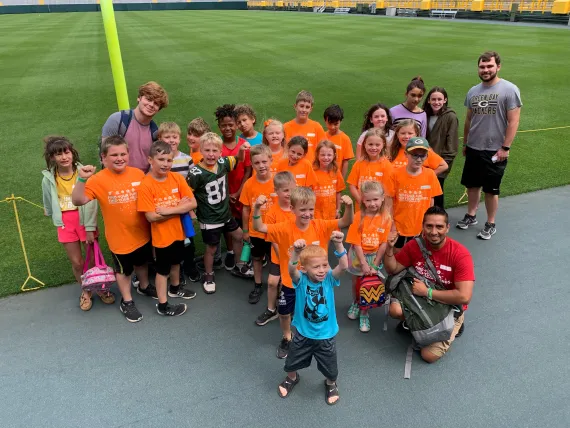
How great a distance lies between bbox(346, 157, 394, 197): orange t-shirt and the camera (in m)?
4.34

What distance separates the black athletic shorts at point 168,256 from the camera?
3.99 metres

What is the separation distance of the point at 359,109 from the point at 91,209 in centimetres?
918

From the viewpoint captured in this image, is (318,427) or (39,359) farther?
(39,359)

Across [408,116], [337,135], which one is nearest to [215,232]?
[337,135]

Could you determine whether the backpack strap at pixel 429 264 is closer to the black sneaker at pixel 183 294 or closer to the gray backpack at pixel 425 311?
the gray backpack at pixel 425 311

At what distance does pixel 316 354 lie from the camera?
3.09 metres

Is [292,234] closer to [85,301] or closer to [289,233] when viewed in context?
[289,233]

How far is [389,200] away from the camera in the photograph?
13.3 feet

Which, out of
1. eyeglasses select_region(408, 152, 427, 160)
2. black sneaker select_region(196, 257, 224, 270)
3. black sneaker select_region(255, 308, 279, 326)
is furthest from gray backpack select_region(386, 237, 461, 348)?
black sneaker select_region(196, 257, 224, 270)

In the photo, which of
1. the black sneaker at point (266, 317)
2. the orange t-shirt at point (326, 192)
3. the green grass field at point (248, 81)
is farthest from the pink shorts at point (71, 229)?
the orange t-shirt at point (326, 192)

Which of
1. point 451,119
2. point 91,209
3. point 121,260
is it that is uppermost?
point 451,119

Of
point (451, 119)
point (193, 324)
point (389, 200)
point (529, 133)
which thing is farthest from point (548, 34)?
point (193, 324)

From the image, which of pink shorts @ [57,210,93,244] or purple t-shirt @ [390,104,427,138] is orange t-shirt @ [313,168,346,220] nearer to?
purple t-shirt @ [390,104,427,138]

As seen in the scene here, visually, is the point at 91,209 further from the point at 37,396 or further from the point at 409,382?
the point at 409,382
